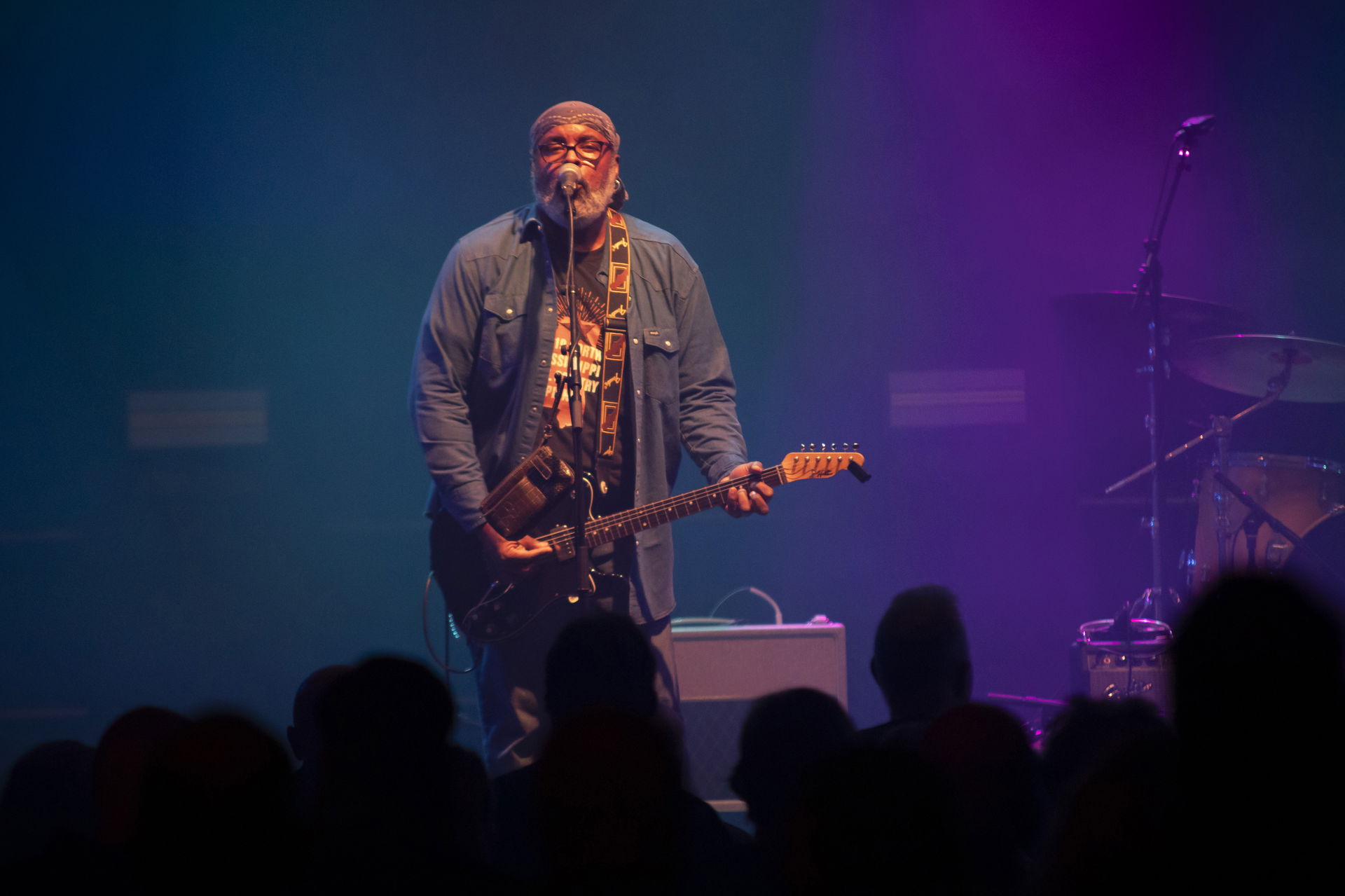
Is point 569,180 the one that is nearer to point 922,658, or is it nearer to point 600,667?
point 600,667

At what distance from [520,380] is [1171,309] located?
10.3 ft

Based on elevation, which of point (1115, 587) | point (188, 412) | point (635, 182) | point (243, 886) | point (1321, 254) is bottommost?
point (1115, 587)

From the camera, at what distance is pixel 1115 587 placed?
6.53 meters

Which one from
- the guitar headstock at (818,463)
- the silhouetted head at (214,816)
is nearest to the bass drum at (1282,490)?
the guitar headstock at (818,463)

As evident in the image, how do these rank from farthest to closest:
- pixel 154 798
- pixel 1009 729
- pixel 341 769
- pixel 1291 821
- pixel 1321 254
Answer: pixel 1321 254 → pixel 1009 729 → pixel 341 769 → pixel 154 798 → pixel 1291 821

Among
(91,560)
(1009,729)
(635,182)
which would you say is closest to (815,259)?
(635,182)

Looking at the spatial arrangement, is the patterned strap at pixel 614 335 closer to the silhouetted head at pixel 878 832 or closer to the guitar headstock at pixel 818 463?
the guitar headstock at pixel 818 463

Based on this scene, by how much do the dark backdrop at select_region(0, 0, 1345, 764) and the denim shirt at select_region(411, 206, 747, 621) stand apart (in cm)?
289

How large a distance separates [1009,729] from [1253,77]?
5.89 meters

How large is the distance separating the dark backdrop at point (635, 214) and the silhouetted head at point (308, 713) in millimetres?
4299

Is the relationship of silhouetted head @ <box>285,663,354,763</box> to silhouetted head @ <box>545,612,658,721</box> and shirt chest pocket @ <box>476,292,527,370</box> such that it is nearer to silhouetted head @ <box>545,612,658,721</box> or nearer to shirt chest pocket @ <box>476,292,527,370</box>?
silhouetted head @ <box>545,612,658,721</box>

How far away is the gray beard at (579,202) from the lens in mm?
3738

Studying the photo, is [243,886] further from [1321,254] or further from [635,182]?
[1321,254]

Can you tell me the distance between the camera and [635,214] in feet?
22.5
